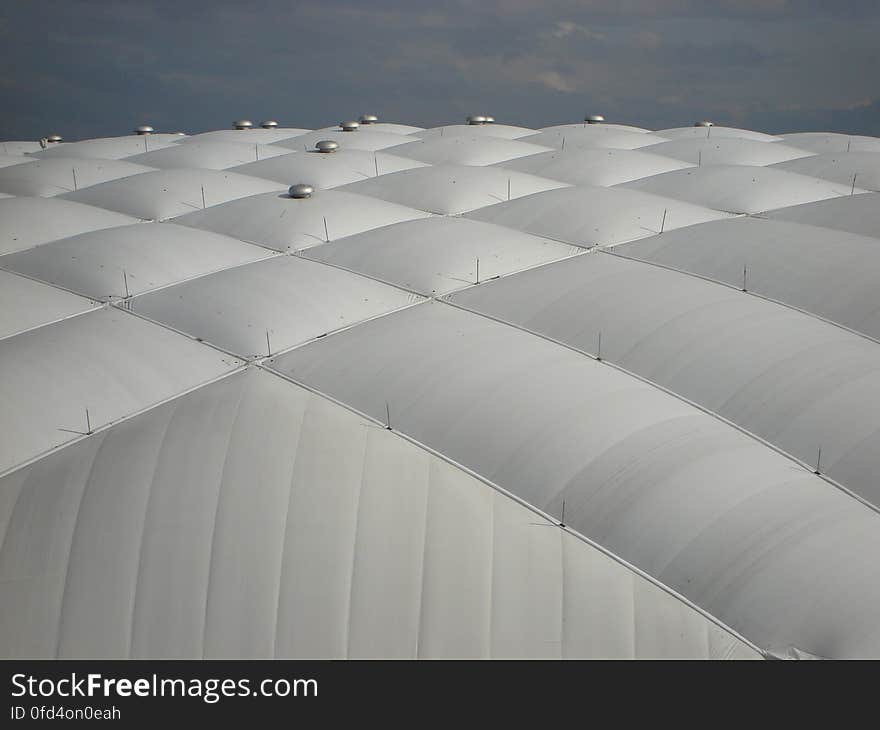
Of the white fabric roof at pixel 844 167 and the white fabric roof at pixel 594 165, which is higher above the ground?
the white fabric roof at pixel 844 167

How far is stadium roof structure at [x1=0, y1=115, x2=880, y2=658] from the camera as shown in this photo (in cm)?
1388

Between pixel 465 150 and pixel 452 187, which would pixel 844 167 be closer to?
pixel 452 187

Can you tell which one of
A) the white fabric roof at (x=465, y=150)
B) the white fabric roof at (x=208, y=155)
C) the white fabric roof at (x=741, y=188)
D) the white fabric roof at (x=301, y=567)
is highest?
the white fabric roof at (x=741, y=188)

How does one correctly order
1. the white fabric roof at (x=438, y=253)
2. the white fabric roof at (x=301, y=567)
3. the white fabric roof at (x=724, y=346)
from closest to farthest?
1. the white fabric roof at (x=301, y=567)
2. the white fabric roof at (x=724, y=346)
3. the white fabric roof at (x=438, y=253)

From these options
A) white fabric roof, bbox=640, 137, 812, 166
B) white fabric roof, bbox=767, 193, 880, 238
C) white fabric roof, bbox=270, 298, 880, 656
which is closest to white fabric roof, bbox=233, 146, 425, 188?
white fabric roof, bbox=640, 137, 812, 166

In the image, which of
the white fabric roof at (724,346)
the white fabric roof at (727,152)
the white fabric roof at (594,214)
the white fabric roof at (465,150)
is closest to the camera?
the white fabric roof at (724,346)

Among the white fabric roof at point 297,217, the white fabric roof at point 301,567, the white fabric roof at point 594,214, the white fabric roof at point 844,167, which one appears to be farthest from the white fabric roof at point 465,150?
the white fabric roof at point 301,567

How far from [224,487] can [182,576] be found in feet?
6.84

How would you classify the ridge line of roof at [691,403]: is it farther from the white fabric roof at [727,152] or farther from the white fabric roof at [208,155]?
the white fabric roof at [208,155]

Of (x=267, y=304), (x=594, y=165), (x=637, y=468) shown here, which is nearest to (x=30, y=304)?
(x=267, y=304)

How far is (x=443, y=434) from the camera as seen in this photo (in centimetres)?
1773

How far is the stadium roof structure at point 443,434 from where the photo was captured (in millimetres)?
13875

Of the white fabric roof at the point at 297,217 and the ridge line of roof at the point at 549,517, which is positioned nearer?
the ridge line of roof at the point at 549,517
